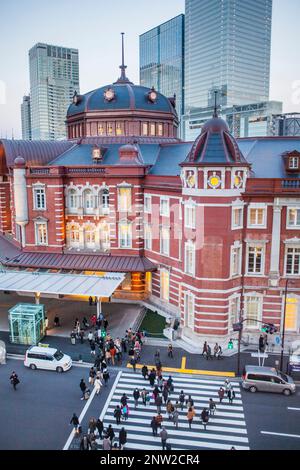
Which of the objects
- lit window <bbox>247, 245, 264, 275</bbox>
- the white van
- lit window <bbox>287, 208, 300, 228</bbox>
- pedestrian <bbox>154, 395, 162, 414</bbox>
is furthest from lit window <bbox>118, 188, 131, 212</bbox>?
pedestrian <bbox>154, 395, 162, 414</bbox>

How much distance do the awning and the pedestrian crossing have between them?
9.24 metres

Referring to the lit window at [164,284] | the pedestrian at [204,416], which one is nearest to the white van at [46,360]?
the pedestrian at [204,416]

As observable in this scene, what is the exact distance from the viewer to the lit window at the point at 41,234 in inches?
1844

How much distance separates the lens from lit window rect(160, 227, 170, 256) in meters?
40.3

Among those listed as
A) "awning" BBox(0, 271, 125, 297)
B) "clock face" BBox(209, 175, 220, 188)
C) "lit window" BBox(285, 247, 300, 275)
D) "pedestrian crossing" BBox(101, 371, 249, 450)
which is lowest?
"pedestrian crossing" BBox(101, 371, 249, 450)

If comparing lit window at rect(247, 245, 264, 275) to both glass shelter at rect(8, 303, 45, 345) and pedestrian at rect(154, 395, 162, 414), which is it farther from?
glass shelter at rect(8, 303, 45, 345)

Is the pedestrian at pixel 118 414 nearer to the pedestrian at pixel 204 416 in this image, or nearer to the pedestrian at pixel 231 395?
the pedestrian at pixel 204 416

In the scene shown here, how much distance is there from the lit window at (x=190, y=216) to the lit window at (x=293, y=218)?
308 inches

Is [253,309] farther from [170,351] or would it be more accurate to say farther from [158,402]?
[158,402]

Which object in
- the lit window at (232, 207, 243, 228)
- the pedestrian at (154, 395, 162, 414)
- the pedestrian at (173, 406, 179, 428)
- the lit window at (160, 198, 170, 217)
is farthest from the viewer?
the lit window at (160, 198, 170, 217)

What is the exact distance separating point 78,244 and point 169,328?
16.4 metres

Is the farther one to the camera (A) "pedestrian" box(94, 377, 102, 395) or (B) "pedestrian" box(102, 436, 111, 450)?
(A) "pedestrian" box(94, 377, 102, 395)

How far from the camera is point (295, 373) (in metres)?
30.2
